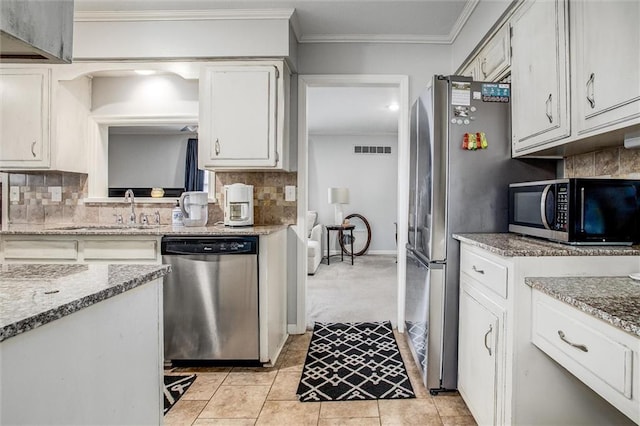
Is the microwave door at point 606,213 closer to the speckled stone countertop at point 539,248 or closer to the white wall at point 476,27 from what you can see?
the speckled stone countertop at point 539,248

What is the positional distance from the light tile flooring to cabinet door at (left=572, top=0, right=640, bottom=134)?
4.87 ft

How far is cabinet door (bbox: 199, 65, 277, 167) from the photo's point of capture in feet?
8.41

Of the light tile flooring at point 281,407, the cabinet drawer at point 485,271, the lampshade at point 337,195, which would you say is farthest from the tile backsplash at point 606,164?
the lampshade at point 337,195

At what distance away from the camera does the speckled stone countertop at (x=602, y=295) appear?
0.83m

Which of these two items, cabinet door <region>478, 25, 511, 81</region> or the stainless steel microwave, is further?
cabinet door <region>478, 25, 511, 81</region>

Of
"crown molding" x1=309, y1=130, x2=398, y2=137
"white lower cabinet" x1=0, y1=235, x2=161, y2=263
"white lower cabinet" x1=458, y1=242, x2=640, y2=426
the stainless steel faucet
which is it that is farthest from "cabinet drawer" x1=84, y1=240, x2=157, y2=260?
"crown molding" x1=309, y1=130, x2=398, y2=137

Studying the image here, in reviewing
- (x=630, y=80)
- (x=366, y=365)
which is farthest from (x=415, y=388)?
(x=630, y=80)

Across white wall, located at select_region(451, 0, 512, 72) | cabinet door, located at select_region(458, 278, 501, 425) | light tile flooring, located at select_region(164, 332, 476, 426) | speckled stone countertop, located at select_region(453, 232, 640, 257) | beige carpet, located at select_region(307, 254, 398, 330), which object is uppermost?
white wall, located at select_region(451, 0, 512, 72)

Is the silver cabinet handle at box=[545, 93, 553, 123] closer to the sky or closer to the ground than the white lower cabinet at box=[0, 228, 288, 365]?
closer to the sky

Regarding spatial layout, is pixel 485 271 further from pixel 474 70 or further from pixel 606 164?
pixel 474 70

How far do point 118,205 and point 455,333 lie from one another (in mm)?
2703

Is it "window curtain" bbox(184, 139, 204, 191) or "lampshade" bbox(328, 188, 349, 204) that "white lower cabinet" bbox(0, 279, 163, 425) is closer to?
"window curtain" bbox(184, 139, 204, 191)

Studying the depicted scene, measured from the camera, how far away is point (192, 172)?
9.87 feet

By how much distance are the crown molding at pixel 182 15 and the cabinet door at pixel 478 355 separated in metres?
2.15
